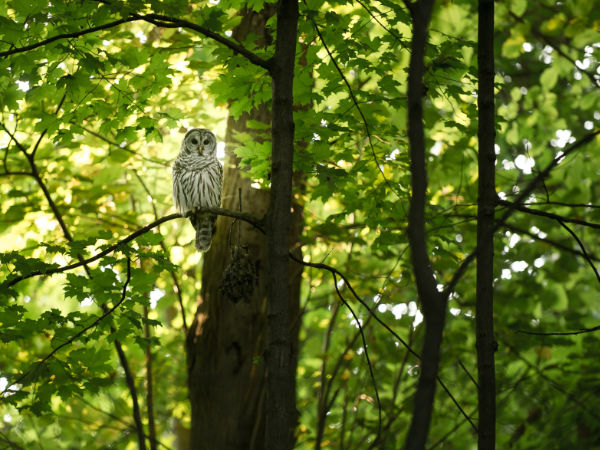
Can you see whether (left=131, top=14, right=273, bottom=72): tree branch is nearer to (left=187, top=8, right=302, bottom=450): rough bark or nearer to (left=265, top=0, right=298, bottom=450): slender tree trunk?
(left=265, top=0, right=298, bottom=450): slender tree trunk

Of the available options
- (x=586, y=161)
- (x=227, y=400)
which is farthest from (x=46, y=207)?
(x=586, y=161)

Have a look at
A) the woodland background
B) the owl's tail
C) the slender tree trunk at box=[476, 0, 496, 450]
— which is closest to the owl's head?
the woodland background

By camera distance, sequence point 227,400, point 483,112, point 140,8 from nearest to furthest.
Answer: point 483,112 → point 140,8 → point 227,400

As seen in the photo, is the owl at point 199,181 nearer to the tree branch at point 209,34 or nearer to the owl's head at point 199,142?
the owl's head at point 199,142

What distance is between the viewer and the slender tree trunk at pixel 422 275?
1.05m

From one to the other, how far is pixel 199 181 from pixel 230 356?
119 cm

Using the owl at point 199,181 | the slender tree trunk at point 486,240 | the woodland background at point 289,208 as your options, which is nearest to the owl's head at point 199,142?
the owl at point 199,181

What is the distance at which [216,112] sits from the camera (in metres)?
5.27

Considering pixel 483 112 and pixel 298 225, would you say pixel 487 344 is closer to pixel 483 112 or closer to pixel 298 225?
pixel 483 112

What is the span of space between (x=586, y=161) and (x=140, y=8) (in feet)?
17.1

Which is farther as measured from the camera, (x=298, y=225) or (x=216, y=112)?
(x=216, y=112)

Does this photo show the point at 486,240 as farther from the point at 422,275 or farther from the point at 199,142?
the point at 199,142

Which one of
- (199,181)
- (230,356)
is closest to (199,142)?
(199,181)

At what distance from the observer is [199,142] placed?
418cm
